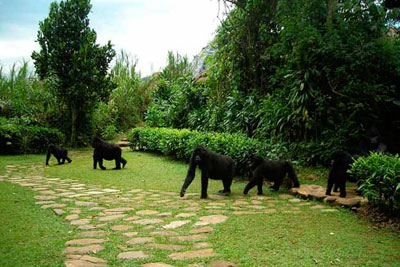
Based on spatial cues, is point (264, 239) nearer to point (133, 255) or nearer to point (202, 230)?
point (202, 230)

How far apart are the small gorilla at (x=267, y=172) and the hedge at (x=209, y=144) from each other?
1400mm


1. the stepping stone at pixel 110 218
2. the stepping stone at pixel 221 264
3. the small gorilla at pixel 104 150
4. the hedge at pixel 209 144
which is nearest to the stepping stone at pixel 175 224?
the stepping stone at pixel 110 218

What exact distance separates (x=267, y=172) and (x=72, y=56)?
12.0 m

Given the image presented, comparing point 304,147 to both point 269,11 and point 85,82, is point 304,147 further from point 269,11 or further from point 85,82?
point 85,82

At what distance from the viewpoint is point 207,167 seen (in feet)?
21.4

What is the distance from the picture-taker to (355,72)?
9070 mm

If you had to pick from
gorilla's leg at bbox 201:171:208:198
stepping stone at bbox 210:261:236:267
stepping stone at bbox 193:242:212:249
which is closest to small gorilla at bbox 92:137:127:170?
gorilla's leg at bbox 201:171:208:198

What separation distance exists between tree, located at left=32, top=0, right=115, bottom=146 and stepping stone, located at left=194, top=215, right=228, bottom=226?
480 inches

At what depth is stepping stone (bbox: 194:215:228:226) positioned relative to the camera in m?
4.73

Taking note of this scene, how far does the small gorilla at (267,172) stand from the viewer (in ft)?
21.8

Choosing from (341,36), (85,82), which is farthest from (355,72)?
(85,82)

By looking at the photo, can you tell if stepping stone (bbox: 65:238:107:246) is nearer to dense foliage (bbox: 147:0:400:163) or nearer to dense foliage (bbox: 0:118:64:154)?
dense foliage (bbox: 147:0:400:163)

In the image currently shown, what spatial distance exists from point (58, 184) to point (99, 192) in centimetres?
146

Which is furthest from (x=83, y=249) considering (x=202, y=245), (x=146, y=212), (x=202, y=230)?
(x=146, y=212)
